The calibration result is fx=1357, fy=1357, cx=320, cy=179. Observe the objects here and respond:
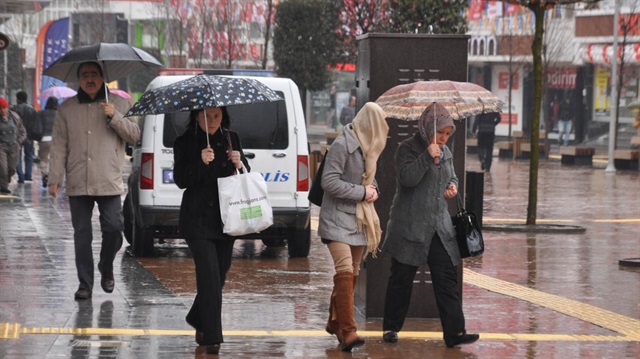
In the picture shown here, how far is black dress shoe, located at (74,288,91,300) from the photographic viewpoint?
10.5 m

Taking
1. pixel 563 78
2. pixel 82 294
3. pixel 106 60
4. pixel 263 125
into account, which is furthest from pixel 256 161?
pixel 563 78

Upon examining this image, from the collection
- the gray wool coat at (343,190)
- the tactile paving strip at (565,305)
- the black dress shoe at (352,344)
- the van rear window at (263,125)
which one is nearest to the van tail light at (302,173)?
the van rear window at (263,125)

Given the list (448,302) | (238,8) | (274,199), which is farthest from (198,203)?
(238,8)

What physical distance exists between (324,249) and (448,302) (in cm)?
653

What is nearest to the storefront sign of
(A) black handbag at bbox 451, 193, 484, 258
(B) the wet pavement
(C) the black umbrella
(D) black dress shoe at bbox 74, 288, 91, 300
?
(B) the wet pavement

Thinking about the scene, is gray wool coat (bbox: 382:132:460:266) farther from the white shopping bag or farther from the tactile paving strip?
the tactile paving strip

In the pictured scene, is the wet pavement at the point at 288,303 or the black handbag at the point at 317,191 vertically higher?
the black handbag at the point at 317,191

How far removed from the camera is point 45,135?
26.8m

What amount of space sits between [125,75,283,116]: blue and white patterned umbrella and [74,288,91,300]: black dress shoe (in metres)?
2.20

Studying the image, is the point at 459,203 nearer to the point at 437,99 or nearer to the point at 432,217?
the point at 432,217

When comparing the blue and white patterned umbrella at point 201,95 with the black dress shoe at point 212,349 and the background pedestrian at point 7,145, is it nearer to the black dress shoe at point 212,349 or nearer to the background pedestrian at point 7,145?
the black dress shoe at point 212,349

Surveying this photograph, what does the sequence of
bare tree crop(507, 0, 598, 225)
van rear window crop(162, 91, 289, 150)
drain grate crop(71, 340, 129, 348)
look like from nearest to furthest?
1. drain grate crop(71, 340, 129, 348)
2. van rear window crop(162, 91, 289, 150)
3. bare tree crop(507, 0, 598, 225)

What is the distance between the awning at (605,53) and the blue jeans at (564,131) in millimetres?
2912

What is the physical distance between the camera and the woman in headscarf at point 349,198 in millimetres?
8812
